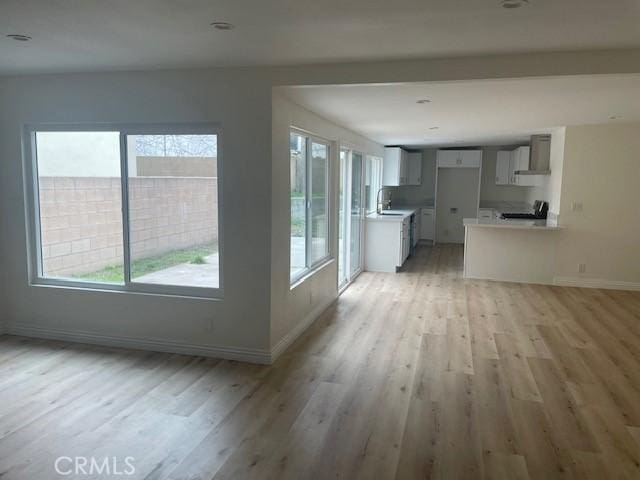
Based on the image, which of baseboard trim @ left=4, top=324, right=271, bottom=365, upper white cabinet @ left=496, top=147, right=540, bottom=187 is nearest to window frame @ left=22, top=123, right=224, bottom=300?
baseboard trim @ left=4, top=324, right=271, bottom=365

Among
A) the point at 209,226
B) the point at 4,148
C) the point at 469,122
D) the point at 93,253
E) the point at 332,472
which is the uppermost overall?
the point at 469,122

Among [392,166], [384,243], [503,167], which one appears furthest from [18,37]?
[503,167]

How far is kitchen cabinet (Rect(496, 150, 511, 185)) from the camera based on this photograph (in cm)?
986

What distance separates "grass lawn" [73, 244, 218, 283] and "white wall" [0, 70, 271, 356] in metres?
0.17

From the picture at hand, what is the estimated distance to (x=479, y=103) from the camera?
4270 millimetres

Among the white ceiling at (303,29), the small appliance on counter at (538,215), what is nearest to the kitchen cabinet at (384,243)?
the small appliance on counter at (538,215)

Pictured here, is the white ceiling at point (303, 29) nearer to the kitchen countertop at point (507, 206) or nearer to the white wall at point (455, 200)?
the kitchen countertop at point (507, 206)

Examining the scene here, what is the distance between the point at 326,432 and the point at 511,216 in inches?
241

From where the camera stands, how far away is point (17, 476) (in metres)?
2.36

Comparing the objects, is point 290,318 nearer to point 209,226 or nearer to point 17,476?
point 209,226

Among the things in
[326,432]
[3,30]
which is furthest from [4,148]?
[326,432]

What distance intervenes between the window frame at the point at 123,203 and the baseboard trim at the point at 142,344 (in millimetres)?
423

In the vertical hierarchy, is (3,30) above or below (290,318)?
above

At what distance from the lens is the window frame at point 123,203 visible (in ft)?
12.5
